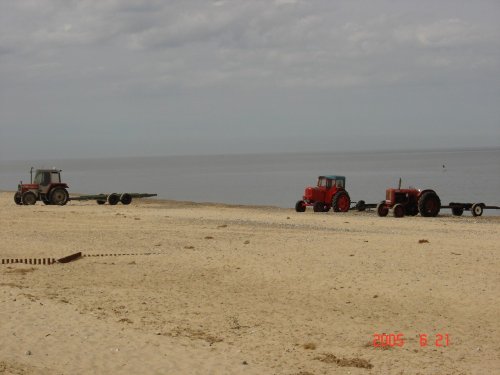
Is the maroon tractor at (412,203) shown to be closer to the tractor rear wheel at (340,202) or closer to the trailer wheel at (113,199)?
the tractor rear wheel at (340,202)

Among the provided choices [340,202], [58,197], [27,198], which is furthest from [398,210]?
[27,198]

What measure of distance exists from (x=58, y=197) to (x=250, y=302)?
88.3 feet

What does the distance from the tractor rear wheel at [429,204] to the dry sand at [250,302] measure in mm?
7663

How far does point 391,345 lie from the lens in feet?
34.8

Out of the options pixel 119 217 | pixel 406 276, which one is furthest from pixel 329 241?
pixel 119 217

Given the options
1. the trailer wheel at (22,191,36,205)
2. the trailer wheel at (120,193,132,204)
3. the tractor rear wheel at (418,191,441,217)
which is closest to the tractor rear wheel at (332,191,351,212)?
the tractor rear wheel at (418,191,441,217)

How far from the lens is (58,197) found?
126 feet

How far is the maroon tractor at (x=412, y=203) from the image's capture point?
102 ft

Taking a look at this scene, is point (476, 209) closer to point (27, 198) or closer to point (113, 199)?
point (113, 199)

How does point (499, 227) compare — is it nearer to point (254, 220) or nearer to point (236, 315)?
point (254, 220)

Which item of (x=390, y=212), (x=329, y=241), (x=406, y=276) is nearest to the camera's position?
(x=406, y=276)


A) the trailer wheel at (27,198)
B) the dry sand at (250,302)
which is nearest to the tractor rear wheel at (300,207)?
the dry sand at (250,302)

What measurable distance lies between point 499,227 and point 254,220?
9147 millimetres

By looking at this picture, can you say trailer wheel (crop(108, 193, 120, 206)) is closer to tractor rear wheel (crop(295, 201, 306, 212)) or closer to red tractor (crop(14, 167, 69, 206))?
red tractor (crop(14, 167, 69, 206))
